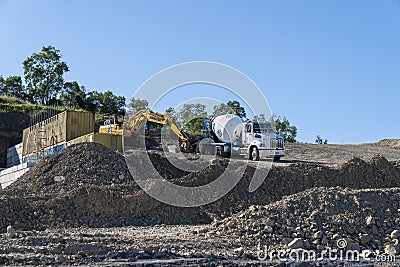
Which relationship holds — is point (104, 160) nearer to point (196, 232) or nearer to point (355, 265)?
point (196, 232)

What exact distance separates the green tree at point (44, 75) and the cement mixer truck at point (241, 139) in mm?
30467

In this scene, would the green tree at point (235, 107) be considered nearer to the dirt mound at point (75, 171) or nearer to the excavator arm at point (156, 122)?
the excavator arm at point (156, 122)

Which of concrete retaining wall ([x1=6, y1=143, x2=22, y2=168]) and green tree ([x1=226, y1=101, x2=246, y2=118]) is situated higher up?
green tree ([x1=226, y1=101, x2=246, y2=118])

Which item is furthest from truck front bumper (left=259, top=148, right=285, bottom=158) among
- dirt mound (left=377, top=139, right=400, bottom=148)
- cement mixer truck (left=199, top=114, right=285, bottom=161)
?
dirt mound (left=377, top=139, right=400, bottom=148)

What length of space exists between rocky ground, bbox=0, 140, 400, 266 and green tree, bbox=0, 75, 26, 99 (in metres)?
33.9

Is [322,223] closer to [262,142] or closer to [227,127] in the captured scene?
[262,142]

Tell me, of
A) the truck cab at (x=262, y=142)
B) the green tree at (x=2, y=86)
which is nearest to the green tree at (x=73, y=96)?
the green tree at (x=2, y=86)

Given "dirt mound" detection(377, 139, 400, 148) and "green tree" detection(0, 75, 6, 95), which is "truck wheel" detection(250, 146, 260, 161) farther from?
"green tree" detection(0, 75, 6, 95)

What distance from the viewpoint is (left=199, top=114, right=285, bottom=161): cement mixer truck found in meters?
22.6

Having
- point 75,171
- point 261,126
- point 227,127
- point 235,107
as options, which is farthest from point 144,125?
point 235,107

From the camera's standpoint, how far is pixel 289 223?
35.0 feet

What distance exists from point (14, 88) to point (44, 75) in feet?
10.8

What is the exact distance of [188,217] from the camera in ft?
47.8

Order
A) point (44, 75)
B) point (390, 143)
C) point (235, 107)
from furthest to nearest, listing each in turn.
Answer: point (44, 75) → point (390, 143) → point (235, 107)
